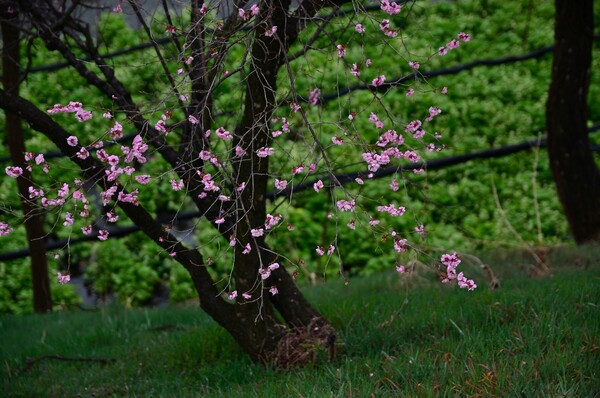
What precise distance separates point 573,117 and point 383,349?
371 centimetres

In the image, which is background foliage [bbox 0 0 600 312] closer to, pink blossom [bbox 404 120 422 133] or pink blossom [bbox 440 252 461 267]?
pink blossom [bbox 404 120 422 133]

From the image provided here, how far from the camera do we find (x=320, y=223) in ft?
29.3

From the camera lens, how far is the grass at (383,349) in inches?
131

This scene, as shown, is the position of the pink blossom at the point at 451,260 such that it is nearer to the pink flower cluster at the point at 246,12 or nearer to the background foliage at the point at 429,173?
the pink flower cluster at the point at 246,12

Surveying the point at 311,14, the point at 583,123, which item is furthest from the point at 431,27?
the point at 311,14

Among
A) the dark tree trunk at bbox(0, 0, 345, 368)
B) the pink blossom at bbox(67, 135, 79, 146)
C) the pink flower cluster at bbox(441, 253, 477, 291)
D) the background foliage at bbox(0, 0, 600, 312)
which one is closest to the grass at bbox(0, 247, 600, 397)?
the dark tree trunk at bbox(0, 0, 345, 368)

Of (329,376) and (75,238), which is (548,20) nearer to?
(75,238)

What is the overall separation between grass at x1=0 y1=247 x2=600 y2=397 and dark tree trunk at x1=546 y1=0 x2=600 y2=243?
Answer: 2.95ft

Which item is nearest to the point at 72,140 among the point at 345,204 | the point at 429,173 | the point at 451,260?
the point at 345,204

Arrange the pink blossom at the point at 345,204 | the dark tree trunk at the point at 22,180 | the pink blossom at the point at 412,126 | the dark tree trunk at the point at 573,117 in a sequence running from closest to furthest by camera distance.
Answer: the pink blossom at the point at 345,204, the pink blossom at the point at 412,126, the dark tree trunk at the point at 573,117, the dark tree trunk at the point at 22,180

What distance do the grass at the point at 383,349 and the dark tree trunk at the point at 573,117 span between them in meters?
0.90

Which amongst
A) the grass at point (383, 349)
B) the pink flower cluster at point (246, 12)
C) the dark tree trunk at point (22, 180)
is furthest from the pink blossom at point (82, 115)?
the dark tree trunk at point (22, 180)

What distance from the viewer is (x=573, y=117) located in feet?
22.2

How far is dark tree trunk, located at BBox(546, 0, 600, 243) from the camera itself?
6648 mm
